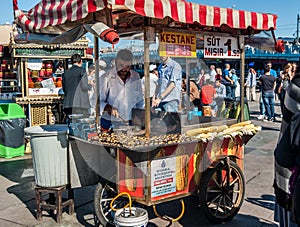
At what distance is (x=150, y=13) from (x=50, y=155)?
189cm

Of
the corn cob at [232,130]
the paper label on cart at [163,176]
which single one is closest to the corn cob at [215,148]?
the corn cob at [232,130]

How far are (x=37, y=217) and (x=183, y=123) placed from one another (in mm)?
1990

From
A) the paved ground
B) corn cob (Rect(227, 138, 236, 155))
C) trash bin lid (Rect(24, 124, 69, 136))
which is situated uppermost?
trash bin lid (Rect(24, 124, 69, 136))

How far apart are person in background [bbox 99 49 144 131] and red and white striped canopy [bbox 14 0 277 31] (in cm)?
80

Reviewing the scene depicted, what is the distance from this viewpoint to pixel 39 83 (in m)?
8.70

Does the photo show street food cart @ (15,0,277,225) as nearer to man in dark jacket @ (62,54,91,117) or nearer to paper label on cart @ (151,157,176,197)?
paper label on cart @ (151,157,176,197)

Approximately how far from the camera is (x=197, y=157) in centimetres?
402

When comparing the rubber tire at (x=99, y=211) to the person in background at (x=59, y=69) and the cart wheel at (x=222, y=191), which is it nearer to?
the cart wheel at (x=222, y=191)

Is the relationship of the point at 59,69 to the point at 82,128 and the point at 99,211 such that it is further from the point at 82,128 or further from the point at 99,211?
the point at 99,211

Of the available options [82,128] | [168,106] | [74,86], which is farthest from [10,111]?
A: [82,128]

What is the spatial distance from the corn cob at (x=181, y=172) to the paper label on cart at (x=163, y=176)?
0.17 ft

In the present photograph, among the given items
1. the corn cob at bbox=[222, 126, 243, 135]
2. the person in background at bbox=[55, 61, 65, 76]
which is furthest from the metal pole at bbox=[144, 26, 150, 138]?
the person in background at bbox=[55, 61, 65, 76]

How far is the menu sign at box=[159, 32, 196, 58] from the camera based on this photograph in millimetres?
3912

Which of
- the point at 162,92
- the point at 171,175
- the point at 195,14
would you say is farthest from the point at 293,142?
the point at 162,92
